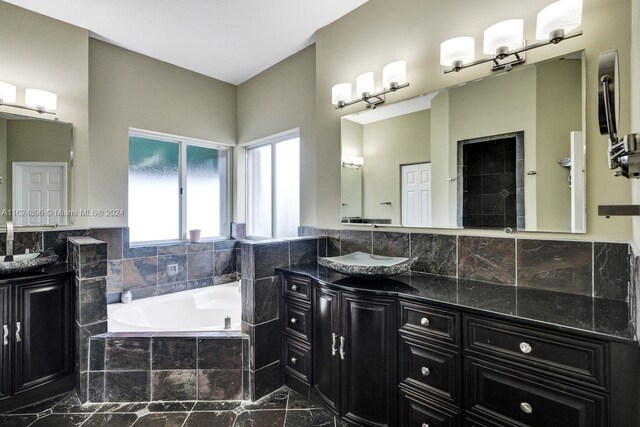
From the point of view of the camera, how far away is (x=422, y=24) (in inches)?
81.3

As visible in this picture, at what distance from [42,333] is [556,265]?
3.23 metres

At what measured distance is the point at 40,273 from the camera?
2.13 m

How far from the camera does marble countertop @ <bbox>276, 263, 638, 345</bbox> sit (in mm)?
1111

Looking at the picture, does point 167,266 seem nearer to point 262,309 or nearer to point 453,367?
point 262,309

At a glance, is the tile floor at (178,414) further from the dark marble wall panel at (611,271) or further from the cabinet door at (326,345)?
the dark marble wall panel at (611,271)

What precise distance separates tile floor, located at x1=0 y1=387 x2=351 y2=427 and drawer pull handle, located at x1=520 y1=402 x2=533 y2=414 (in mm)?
1073

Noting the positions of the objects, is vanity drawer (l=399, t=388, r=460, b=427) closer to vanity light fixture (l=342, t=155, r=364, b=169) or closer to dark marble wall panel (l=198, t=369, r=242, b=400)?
dark marble wall panel (l=198, t=369, r=242, b=400)

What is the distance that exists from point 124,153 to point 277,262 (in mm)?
1989

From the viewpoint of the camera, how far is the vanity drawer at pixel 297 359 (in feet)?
6.78

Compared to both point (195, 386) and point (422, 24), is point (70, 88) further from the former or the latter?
point (422, 24)

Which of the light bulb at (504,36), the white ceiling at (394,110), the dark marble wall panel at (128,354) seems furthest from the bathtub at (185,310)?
the light bulb at (504,36)

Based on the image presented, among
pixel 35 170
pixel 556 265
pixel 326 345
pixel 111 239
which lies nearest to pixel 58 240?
pixel 111 239

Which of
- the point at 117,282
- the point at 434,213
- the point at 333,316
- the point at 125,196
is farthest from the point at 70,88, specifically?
the point at 434,213

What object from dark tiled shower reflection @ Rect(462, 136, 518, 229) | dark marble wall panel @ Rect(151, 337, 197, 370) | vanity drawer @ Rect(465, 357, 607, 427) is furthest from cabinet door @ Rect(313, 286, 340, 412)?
dark tiled shower reflection @ Rect(462, 136, 518, 229)
